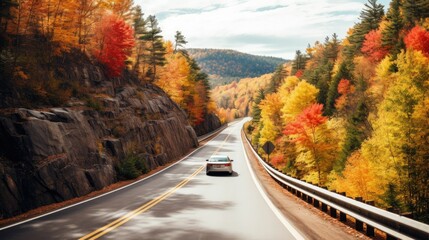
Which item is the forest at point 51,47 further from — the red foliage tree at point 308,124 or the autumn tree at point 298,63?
the autumn tree at point 298,63

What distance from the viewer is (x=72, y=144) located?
1697cm

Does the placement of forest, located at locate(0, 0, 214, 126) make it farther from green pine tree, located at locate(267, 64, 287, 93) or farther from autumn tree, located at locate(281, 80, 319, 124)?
green pine tree, located at locate(267, 64, 287, 93)

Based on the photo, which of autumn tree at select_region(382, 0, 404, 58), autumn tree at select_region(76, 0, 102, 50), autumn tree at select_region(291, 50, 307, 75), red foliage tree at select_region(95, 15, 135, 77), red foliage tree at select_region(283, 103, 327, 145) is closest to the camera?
autumn tree at select_region(76, 0, 102, 50)

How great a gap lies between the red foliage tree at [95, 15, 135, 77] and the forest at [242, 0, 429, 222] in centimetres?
2333

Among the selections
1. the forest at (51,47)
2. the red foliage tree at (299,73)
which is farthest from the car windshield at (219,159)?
the red foliage tree at (299,73)

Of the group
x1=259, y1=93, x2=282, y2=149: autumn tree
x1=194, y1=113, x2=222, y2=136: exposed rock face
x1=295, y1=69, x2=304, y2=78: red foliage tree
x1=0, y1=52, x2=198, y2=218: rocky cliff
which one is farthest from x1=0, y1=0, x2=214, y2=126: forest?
x1=295, y1=69, x2=304, y2=78: red foliage tree

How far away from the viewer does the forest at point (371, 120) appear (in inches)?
990

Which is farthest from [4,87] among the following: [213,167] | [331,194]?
[331,194]

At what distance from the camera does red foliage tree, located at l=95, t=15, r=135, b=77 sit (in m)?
31.9

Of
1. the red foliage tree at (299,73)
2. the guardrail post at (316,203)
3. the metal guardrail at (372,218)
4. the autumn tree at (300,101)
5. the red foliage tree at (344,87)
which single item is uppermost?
the red foliage tree at (299,73)

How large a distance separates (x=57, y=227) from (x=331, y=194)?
7343mm

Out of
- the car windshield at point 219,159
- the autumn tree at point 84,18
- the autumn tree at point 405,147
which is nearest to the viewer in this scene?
the car windshield at point 219,159

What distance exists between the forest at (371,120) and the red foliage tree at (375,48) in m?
0.01

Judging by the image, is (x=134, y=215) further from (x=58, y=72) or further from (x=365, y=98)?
(x=365, y=98)
